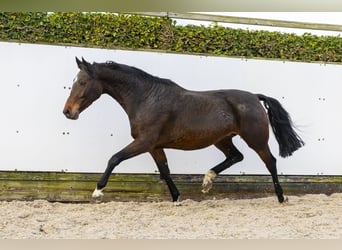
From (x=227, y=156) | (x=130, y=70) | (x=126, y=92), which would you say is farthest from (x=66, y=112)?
(x=227, y=156)

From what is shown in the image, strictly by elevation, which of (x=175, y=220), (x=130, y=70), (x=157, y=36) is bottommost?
(x=175, y=220)

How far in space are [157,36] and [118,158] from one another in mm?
1519

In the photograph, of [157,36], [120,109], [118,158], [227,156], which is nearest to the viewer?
[118,158]

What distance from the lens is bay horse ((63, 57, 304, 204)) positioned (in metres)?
3.33

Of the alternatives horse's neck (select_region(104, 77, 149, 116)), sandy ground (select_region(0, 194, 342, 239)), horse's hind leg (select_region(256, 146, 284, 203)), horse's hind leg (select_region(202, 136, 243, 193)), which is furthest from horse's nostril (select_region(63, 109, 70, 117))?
horse's hind leg (select_region(256, 146, 284, 203))

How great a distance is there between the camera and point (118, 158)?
3.16 metres

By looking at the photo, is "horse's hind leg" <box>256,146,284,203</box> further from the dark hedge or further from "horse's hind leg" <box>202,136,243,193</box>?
the dark hedge

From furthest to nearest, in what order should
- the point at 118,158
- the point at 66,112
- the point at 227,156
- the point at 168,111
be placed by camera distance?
1. the point at 227,156
2. the point at 168,111
3. the point at 66,112
4. the point at 118,158

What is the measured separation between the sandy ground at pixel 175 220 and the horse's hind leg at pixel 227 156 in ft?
0.92

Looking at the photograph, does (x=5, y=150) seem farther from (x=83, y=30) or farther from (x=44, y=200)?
(x=83, y=30)

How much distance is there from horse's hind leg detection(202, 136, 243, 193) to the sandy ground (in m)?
0.28

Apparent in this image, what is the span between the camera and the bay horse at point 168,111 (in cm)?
333

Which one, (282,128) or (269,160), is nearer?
(269,160)

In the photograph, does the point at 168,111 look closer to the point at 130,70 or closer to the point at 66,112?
the point at 130,70
